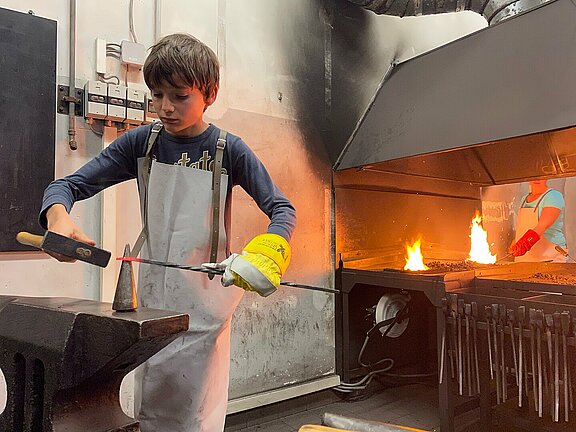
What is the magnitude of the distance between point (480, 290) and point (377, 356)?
3.20ft

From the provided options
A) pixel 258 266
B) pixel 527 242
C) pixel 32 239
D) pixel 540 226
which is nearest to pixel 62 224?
pixel 32 239

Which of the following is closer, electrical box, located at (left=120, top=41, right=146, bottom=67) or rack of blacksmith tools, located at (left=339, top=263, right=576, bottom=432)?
rack of blacksmith tools, located at (left=339, top=263, right=576, bottom=432)

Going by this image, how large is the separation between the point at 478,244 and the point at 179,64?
116 inches

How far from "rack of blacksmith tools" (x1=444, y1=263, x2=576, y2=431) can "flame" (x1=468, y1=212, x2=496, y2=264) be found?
1.11m

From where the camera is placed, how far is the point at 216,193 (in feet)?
4.16

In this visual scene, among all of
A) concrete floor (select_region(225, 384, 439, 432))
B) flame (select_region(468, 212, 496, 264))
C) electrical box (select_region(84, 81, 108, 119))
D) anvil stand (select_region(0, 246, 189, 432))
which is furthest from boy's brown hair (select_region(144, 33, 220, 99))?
flame (select_region(468, 212, 496, 264))

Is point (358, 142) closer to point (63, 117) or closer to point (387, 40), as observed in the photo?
point (387, 40)

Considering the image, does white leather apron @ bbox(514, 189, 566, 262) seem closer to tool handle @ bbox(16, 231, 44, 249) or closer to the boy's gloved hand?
the boy's gloved hand

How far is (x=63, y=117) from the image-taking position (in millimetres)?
1837

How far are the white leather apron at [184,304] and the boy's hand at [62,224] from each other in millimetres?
250

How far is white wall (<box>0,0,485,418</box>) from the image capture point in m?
1.84

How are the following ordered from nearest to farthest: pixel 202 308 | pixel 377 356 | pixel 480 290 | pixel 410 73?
pixel 202 308 → pixel 480 290 → pixel 410 73 → pixel 377 356

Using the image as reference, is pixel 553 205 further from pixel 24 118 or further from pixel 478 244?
pixel 24 118

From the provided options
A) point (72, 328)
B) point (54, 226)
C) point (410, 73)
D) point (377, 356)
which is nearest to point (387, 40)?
point (410, 73)
